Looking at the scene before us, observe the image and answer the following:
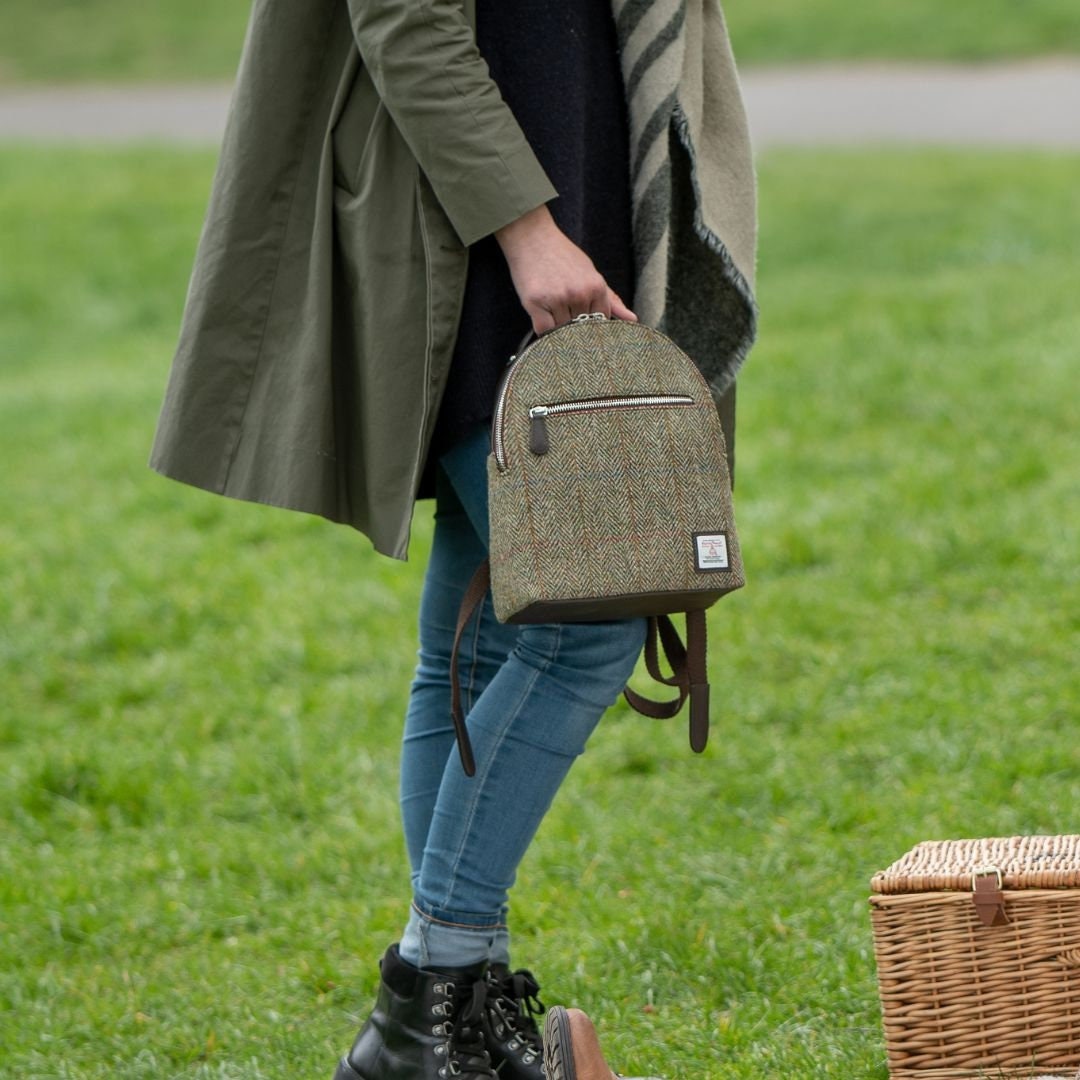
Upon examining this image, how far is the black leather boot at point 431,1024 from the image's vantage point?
2.31m

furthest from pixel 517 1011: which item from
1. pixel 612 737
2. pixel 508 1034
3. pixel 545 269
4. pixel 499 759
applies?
pixel 612 737

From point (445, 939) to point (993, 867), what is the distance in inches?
29.3

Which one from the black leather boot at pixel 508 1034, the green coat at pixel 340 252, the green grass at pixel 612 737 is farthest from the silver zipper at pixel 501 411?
the green grass at pixel 612 737

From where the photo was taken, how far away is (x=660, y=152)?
225 cm

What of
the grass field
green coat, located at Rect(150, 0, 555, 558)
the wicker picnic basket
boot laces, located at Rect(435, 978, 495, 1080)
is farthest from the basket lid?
the grass field

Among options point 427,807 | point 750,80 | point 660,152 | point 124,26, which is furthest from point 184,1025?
point 124,26

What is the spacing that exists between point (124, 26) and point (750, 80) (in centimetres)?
1045

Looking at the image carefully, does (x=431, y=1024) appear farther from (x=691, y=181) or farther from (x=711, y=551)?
(x=691, y=181)

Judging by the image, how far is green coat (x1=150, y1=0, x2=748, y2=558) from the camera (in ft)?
6.91

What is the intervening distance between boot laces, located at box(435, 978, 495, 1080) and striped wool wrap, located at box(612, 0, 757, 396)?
0.90 metres

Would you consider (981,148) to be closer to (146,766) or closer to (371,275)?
(146,766)

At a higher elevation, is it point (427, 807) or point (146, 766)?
point (427, 807)

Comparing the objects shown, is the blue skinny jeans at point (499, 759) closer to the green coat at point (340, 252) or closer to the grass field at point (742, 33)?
the green coat at point (340, 252)

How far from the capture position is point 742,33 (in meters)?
20.3
